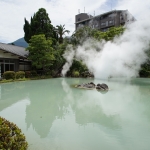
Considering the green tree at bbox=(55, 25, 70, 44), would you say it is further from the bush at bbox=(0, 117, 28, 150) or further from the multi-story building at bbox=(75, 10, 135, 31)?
the bush at bbox=(0, 117, 28, 150)

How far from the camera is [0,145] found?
242cm

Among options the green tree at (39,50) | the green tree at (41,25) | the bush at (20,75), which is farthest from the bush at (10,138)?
the green tree at (41,25)

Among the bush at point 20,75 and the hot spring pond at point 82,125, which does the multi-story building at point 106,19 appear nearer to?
the bush at point 20,75

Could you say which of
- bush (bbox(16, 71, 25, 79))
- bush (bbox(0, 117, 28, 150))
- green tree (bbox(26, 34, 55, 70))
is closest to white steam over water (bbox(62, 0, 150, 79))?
green tree (bbox(26, 34, 55, 70))

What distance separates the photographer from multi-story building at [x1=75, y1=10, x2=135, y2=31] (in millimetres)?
42203

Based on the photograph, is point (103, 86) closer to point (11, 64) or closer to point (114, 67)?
point (114, 67)

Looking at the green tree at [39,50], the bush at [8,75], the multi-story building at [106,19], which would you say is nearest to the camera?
the bush at [8,75]

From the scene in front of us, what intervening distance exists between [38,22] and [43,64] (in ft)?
26.2

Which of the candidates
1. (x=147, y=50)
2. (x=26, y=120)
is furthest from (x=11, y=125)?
(x=147, y=50)

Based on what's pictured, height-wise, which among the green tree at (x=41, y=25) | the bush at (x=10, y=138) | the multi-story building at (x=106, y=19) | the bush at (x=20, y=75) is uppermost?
the multi-story building at (x=106, y=19)

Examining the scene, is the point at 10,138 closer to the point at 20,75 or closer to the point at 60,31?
the point at 20,75

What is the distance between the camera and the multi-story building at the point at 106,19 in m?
42.2

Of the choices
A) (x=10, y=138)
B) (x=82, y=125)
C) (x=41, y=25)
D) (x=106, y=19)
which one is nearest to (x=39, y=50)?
(x=41, y=25)

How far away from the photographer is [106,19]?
147 ft
